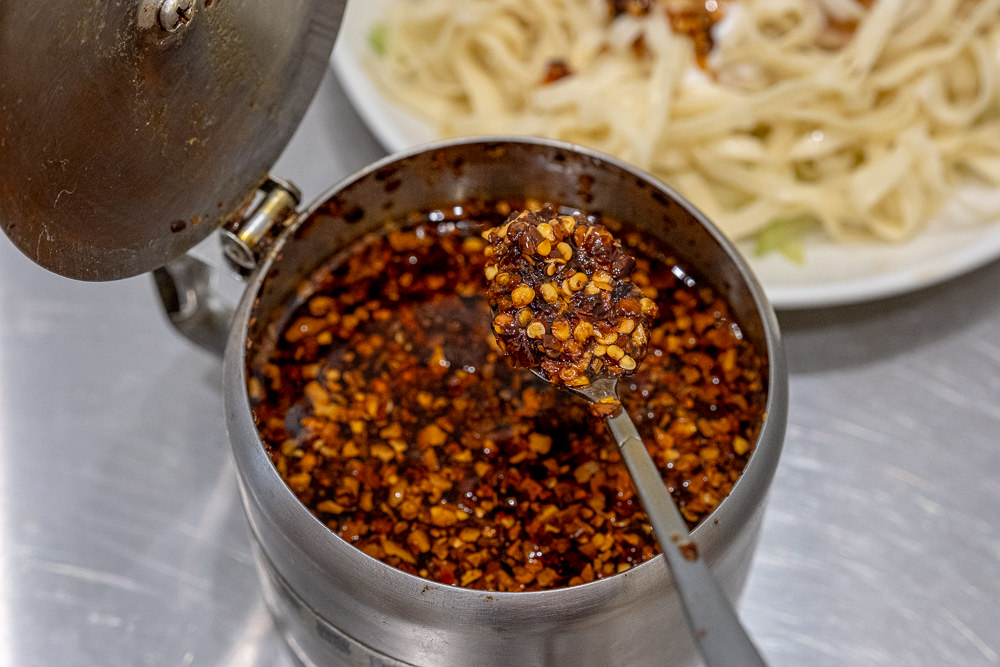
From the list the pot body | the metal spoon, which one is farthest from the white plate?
the metal spoon

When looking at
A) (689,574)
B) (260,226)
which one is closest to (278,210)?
(260,226)

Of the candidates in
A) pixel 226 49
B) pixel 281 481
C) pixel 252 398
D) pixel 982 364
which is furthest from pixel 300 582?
pixel 982 364

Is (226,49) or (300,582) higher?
(226,49)

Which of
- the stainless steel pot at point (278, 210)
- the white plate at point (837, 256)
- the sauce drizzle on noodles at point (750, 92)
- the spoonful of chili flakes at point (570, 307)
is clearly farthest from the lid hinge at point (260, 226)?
the sauce drizzle on noodles at point (750, 92)

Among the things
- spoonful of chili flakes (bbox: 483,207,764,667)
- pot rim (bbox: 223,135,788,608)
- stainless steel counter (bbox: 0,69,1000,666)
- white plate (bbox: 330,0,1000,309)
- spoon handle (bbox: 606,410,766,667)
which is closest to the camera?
spoon handle (bbox: 606,410,766,667)

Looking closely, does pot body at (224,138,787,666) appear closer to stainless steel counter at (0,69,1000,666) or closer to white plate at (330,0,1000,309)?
stainless steel counter at (0,69,1000,666)

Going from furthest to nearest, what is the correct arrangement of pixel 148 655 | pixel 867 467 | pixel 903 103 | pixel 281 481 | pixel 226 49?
pixel 903 103, pixel 867 467, pixel 148 655, pixel 226 49, pixel 281 481

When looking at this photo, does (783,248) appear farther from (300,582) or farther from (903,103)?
(300,582)
